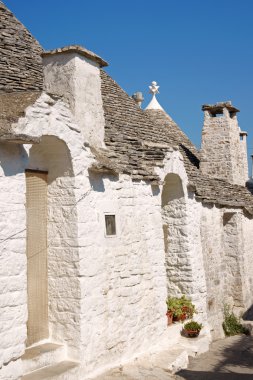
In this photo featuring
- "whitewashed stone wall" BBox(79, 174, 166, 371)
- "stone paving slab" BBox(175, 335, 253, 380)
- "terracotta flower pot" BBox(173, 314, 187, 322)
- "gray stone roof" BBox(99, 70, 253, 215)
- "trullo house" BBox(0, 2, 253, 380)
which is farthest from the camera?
"terracotta flower pot" BBox(173, 314, 187, 322)

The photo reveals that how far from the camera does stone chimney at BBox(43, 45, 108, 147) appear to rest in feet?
24.0

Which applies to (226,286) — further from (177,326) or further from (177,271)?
(177,326)

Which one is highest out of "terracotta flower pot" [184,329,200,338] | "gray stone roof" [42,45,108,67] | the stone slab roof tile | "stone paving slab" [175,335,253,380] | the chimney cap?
the chimney cap

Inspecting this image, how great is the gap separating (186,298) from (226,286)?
10.2ft

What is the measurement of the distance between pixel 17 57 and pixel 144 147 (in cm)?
287

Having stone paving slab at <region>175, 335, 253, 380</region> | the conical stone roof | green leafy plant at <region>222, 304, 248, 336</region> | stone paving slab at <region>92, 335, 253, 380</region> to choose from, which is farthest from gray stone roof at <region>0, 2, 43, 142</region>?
green leafy plant at <region>222, 304, 248, 336</region>

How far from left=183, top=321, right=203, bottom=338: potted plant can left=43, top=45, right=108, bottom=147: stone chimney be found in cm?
399

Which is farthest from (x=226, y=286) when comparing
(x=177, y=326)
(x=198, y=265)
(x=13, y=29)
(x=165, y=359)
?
(x=13, y=29)

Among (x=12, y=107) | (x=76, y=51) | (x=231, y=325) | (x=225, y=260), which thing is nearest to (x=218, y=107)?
(x=225, y=260)

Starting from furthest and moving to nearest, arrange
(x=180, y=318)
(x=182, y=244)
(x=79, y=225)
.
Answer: (x=182, y=244) < (x=180, y=318) < (x=79, y=225)

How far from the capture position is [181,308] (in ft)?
31.4

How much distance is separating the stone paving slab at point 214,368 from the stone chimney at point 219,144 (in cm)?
485

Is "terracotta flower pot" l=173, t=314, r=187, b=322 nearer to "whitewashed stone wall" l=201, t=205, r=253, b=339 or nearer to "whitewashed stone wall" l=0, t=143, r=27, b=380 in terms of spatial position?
"whitewashed stone wall" l=201, t=205, r=253, b=339

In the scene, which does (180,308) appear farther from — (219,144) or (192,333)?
(219,144)
